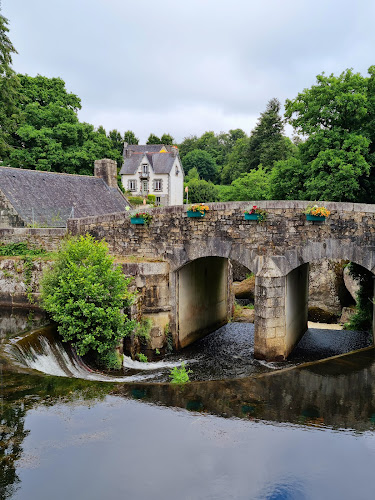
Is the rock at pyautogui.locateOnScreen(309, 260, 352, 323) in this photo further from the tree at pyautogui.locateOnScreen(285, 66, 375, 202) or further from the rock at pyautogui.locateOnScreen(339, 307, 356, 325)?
the tree at pyautogui.locateOnScreen(285, 66, 375, 202)

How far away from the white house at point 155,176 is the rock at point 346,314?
114 feet

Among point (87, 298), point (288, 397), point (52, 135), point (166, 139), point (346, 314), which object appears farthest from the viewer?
point (166, 139)

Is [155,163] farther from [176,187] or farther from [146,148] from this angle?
[146,148]

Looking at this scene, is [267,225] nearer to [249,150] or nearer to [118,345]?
[118,345]

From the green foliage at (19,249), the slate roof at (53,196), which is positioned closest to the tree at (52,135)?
the slate roof at (53,196)

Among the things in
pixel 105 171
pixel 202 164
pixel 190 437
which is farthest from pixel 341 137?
pixel 202 164

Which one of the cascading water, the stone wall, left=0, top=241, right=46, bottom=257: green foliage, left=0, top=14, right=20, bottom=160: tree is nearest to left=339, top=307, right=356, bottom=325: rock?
the cascading water

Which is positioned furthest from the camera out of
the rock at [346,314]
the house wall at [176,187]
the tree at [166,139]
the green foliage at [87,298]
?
the tree at [166,139]

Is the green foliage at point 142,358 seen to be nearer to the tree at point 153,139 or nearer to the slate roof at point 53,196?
the slate roof at point 53,196

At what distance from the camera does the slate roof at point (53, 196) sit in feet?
62.4

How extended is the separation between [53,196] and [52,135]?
9.64 m

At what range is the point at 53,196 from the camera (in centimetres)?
2102

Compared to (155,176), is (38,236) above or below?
below

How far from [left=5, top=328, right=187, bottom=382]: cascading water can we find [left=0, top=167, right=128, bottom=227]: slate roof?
846 cm
